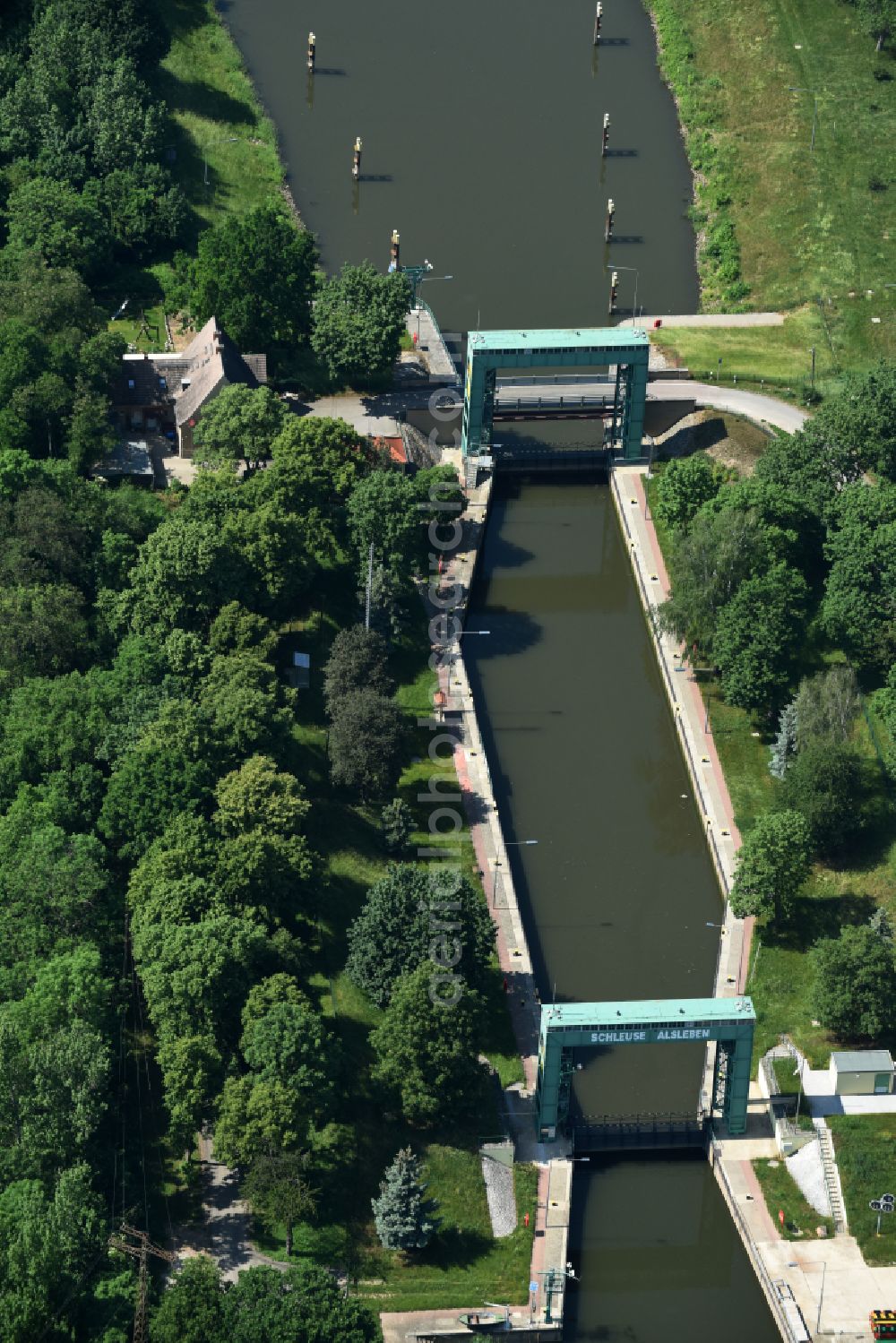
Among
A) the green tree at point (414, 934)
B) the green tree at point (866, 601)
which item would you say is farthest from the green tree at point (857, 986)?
the green tree at point (866, 601)

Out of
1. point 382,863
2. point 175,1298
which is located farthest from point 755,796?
point 175,1298

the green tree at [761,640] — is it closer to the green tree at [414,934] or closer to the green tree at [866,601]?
the green tree at [866,601]

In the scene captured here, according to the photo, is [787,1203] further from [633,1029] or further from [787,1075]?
[633,1029]

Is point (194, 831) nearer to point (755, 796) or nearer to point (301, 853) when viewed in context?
point (301, 853)

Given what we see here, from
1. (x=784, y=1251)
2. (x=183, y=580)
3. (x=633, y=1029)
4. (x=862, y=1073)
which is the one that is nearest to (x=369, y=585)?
(x=183, y=580)

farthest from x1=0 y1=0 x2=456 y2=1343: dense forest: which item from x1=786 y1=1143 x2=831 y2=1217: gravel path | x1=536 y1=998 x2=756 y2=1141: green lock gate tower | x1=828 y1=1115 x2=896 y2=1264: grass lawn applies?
x1=828 y1=1115 x2=896 y2=1264: grass lawn

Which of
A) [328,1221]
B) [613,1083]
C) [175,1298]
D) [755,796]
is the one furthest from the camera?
[755,796]

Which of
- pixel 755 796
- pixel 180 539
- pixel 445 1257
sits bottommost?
pixel 445 1257
